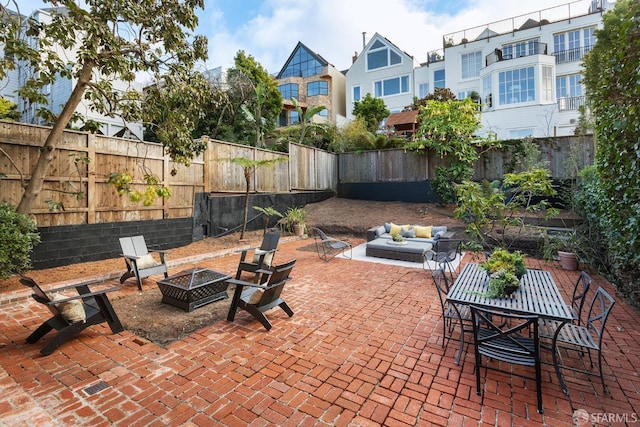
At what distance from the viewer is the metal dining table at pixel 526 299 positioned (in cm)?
268

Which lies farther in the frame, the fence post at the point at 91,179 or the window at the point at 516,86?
the window at the point at 516,86

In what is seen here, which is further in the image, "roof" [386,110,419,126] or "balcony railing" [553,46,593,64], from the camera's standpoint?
"roof" [386,110,419,126]

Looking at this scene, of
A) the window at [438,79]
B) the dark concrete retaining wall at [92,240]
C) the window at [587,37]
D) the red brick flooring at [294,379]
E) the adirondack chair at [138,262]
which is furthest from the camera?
the window at [438,79]

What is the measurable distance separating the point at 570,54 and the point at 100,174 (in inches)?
1030

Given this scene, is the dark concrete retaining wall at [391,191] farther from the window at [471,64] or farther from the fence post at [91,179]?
the window at [471,64]

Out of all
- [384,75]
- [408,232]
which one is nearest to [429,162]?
[408,232]

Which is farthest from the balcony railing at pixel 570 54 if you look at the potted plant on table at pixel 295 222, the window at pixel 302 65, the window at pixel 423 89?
the potted plant on table at pixel 295 222

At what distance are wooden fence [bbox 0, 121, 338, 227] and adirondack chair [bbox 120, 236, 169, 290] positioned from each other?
5.57 feet

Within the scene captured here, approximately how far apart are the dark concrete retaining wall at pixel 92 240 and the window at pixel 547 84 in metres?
21.7

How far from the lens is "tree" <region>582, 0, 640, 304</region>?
3.47m

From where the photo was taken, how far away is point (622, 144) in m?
4.02

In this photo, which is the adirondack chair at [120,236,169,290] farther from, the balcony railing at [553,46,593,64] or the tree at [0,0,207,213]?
the balcony railing at [553,46,593,64]

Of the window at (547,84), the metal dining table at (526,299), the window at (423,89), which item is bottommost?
the metal dining table at (526,299)

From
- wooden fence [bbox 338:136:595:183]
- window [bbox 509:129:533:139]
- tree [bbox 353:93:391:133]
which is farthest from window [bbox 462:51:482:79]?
wooden fence [bbox 338:136:595:183]
